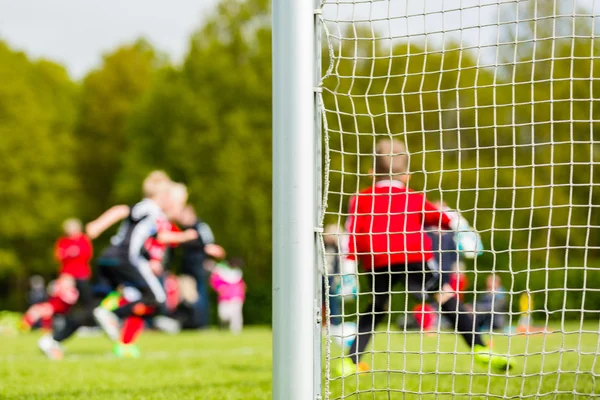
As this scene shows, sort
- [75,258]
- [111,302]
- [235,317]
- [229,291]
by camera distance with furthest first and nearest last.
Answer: [229,291] → [235,317] → [75,258] → [111,302]

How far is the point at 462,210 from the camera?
4.30 meters

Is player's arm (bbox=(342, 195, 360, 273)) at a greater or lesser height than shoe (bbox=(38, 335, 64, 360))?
greater

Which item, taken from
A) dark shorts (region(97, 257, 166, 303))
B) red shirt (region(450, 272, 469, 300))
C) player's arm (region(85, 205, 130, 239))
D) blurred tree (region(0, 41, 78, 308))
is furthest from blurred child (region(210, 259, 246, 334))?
blurred tree (region(0, 41, 78, 308))

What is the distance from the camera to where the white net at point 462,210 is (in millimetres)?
3658

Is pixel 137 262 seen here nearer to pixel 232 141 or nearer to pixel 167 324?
pixel 167 324

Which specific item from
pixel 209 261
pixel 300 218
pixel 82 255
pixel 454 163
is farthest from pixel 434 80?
pixel 300 218

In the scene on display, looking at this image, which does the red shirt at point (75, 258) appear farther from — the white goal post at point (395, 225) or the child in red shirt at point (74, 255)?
the white goal post at point (395, 225)

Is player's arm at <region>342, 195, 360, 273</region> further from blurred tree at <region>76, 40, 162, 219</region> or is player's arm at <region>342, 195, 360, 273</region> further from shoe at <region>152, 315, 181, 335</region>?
blurred tree at <region>76, 40, 162, 219</region>

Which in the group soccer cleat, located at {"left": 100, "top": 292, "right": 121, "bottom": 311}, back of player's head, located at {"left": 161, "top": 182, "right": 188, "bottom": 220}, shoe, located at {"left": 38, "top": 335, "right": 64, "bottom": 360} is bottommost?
shoe, located at {"left": 38, "top": 335, "right": 64, "bottom": 360}

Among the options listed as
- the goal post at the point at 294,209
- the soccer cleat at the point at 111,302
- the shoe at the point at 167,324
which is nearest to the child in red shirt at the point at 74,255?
the soccer cleat at the point at 111,302

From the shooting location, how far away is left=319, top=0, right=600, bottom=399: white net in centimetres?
366

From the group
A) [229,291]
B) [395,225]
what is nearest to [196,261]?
[229,291]

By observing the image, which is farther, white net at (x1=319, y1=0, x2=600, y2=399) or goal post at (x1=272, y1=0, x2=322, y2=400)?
white net at (x1=319, y1=0, x2=600, y2=399)

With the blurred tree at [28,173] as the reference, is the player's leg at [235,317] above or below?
below
